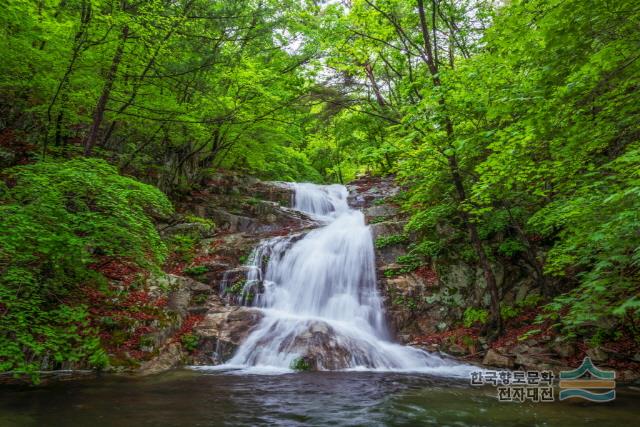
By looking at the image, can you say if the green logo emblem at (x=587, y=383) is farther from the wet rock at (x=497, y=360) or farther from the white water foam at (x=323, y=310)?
the white water foam at (x=323, y=310)

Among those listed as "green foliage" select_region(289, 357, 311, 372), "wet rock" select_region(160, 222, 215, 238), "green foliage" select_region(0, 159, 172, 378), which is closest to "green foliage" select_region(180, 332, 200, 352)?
"green foliage" select_region(289, 357, 311, 372)

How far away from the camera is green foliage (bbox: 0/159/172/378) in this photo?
4.29 m

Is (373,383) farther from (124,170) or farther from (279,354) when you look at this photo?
(124,170)

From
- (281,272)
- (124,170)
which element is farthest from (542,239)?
(124,170)

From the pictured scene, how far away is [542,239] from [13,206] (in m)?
10.7

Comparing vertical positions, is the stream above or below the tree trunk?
below

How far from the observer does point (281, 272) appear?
1114 centimetres

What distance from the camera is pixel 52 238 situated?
173 inches

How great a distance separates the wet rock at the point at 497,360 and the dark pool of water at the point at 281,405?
1712 millimetres

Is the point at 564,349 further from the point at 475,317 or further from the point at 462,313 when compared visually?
the point at 462,313

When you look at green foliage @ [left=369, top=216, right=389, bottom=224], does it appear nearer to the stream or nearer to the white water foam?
the white water foam

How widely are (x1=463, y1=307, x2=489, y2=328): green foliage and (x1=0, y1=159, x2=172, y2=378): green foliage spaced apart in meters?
7.06

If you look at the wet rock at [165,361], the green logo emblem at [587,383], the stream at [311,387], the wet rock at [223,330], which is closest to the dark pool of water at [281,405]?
the stream at [311,387]

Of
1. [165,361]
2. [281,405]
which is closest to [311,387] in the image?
[281,405]
